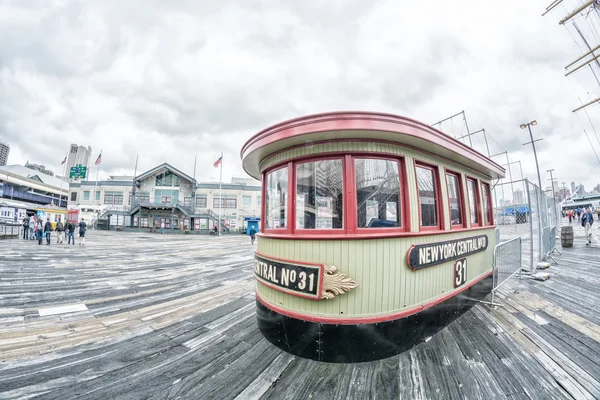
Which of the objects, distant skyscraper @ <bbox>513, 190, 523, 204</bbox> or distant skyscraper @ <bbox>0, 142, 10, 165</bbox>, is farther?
distant skyscraper @ <bbox>0, 142, 10, 165</bbox>

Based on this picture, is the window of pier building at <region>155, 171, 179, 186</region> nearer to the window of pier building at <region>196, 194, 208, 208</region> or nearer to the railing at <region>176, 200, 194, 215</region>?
the railing at <region>176, 200, 194, 215</region>

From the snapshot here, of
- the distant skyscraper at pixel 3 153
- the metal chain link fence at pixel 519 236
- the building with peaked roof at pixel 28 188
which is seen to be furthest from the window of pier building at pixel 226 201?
the distant skyscraper at pixel 3 153

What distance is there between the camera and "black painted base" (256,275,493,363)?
2.93m

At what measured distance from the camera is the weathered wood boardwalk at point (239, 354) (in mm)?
2463

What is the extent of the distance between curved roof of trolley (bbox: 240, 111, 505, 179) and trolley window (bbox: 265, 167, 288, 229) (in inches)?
16.1

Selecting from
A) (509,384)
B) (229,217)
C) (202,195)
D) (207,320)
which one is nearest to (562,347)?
(509,384)

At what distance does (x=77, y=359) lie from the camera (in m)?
2.99

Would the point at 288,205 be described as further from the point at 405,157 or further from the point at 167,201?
the point at 167,201

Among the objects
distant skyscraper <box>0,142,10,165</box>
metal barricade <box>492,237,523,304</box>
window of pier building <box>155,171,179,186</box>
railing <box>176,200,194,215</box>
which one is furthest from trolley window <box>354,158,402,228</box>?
distant skyscraper <box>0,142,10,165</box>

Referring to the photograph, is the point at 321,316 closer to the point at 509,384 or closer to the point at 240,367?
the point at 240,367

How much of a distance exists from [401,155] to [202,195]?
39.3 m

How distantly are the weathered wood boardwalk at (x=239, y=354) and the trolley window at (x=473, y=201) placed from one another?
1822mm

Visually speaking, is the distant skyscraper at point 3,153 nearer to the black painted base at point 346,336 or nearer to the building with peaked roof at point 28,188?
the building with peaked roof at point 28,188

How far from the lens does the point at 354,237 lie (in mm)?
2906
